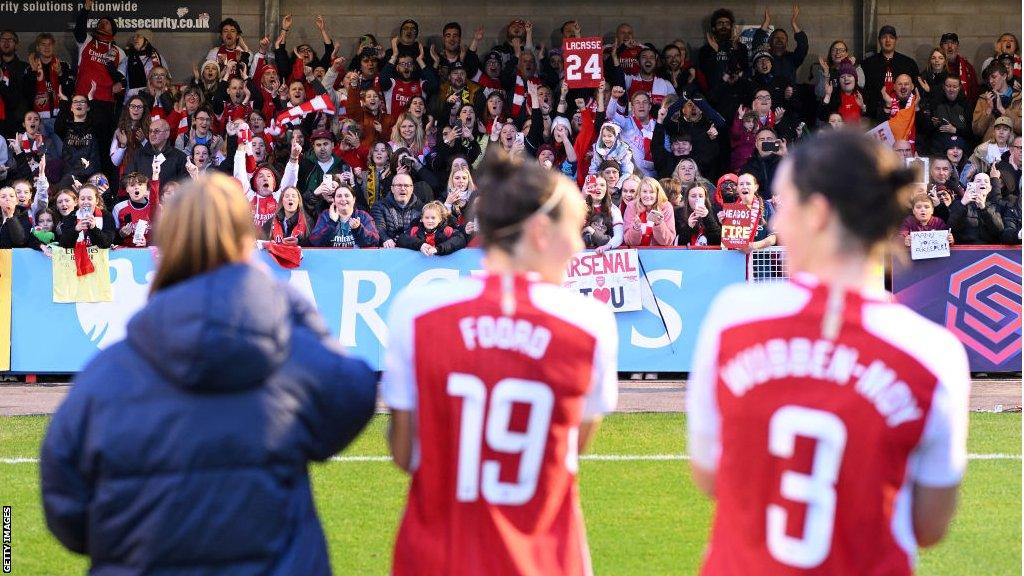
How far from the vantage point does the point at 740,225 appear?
1323 cm

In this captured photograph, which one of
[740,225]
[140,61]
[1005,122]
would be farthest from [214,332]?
[140,61]

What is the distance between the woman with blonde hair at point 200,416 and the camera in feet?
8.86

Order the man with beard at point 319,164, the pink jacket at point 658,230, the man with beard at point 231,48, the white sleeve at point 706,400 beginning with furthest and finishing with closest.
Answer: the man with beard at point 231,48 < the man with beard at point 319,164 < the pink jacket at point 658,230 < the white sleeve at point 706,400

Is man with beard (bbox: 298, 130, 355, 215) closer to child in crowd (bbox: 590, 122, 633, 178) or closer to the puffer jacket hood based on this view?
child in crowd (bbox: 590, 122, 633, 178)

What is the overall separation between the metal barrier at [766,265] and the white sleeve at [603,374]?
32.8 ft

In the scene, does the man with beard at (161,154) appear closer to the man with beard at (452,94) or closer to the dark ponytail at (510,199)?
the man with beard at (452,94)

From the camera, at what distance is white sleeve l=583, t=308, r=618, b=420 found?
3.07 meters

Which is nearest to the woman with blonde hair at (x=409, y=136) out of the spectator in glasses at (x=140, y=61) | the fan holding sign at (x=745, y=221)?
the spectator in glasses at (x=140, y=61)

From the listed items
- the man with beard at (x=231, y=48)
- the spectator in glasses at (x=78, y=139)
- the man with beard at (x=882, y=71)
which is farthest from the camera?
the man with beard at (x=231, y=48)

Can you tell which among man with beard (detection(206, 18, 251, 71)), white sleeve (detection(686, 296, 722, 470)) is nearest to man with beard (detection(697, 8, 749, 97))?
man with beard (detection(206, 18, 251, 71))

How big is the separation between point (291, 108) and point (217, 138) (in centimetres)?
118

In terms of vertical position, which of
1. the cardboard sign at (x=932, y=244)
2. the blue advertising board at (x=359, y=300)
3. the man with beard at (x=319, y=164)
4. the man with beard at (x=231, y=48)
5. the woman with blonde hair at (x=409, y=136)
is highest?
the man with beard at (x=231, y=48)

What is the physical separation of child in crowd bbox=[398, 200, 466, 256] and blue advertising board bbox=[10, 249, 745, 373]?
108 mm

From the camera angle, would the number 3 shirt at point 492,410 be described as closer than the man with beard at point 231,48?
Yes
